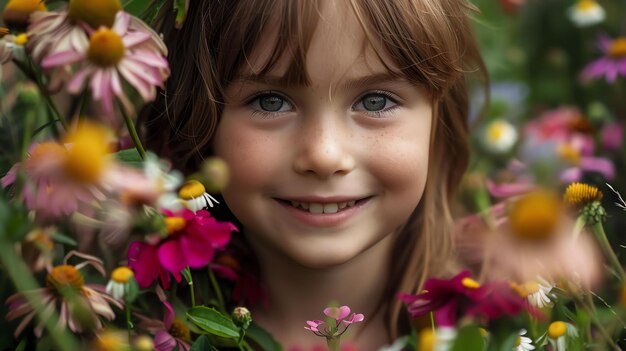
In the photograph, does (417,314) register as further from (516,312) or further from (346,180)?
(516,312)

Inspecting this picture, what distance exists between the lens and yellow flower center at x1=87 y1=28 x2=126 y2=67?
956 millimetres

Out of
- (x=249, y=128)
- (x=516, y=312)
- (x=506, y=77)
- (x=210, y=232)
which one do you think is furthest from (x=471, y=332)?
(x=506, y=77)

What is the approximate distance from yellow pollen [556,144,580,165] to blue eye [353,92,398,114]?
57cm

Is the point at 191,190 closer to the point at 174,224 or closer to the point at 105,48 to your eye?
the point at 174,224

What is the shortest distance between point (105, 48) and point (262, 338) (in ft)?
1.60

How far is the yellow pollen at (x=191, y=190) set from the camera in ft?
3.79

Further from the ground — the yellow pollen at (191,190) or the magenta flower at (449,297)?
the yellow pollen at (191,190)

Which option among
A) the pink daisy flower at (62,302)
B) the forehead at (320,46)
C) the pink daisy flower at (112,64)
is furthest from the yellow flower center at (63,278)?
the forehead at (320,46)

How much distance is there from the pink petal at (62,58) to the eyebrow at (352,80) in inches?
11.7

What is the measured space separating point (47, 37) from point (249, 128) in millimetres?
317

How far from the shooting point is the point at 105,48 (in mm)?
957

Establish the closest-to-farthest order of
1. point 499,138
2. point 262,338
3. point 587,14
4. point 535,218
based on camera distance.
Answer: point 535,218 < point 262,338 < point 499,138 < point 587,14

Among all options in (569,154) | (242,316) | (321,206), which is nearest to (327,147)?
(321,206)

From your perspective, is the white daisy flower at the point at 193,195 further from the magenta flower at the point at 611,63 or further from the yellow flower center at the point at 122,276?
the magenta flower at the point at 611,63
